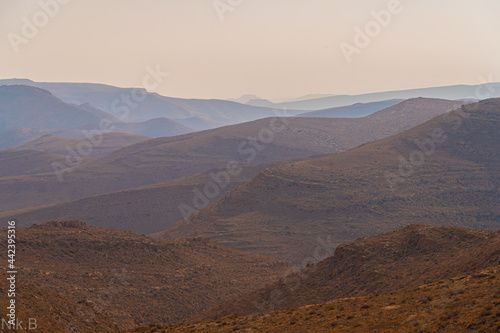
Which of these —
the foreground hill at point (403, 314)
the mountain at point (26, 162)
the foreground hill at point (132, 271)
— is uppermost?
the mountain at point (26, 162)

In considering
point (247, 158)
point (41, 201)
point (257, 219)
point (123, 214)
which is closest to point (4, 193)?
point (41, 201)

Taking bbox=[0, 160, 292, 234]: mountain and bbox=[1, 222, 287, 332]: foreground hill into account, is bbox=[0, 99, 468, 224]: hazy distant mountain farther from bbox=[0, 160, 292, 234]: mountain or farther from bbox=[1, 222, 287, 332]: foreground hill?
bbox=[1, 222, 287, 332]: foreground hill

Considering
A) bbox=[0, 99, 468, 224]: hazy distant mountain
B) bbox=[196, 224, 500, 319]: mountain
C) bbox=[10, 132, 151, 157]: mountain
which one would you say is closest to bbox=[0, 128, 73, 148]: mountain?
bbox=[10, 132, 151, 157]: mountain

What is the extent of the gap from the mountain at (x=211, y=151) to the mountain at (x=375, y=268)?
4895 cm

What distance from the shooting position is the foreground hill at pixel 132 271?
19250mm

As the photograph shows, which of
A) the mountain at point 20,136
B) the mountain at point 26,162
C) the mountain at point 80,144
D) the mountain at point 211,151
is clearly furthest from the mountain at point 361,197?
the mountain at point 20,136

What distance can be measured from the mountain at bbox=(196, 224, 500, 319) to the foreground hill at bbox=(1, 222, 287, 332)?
303 cm

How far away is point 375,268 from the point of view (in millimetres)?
15945

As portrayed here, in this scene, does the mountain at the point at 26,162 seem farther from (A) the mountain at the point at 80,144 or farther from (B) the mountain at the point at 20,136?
(B) the mountain at the point at 20,136

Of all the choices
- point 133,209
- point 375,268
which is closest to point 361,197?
point 133,209

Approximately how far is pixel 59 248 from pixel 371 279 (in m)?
16.0

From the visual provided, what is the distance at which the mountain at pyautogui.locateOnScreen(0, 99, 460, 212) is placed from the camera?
236 ft

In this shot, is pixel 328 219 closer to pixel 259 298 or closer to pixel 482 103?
pixel 259 298

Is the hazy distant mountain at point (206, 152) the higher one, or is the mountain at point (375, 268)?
the hazy distant mountain at point (206, 152)
